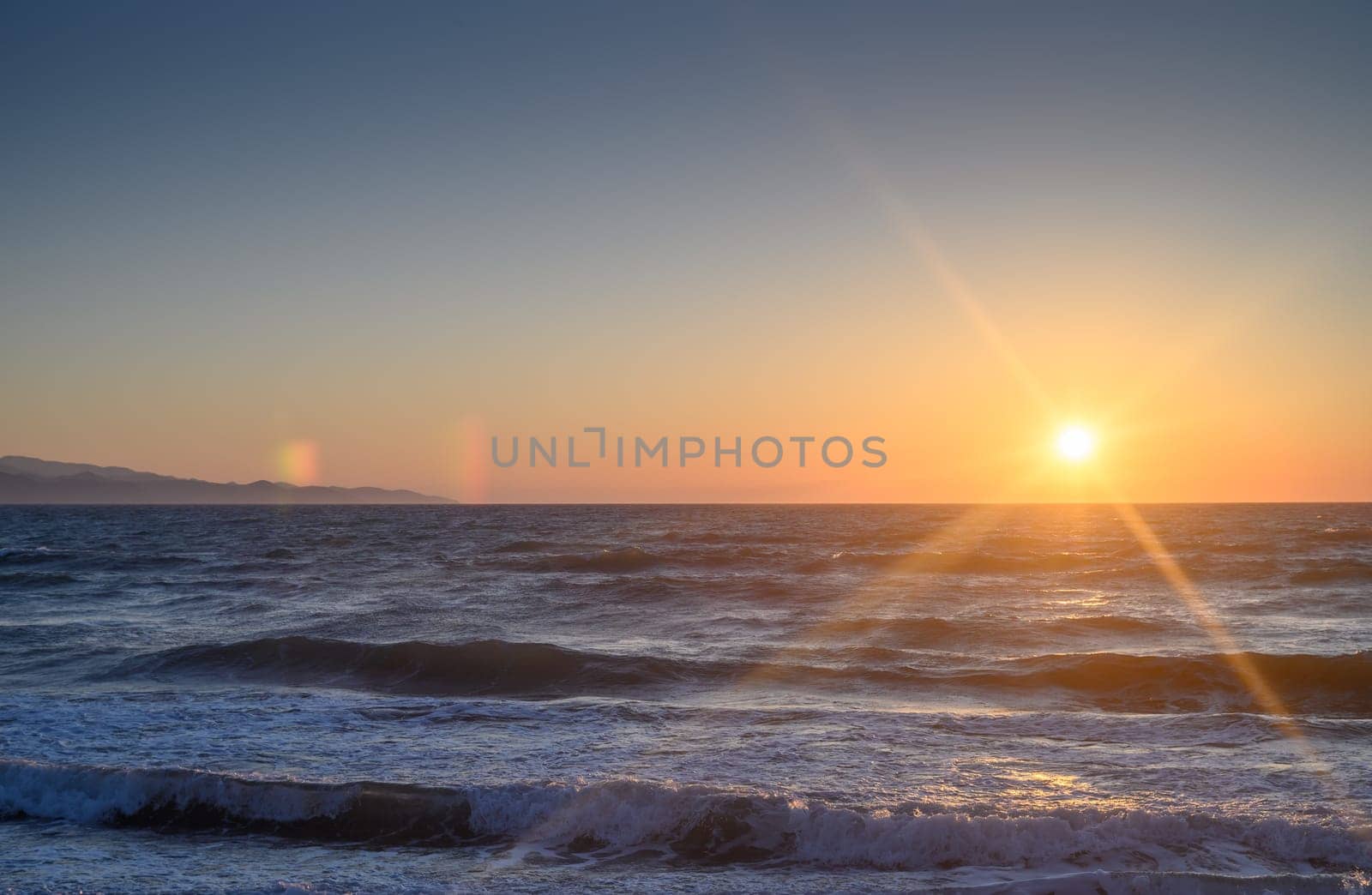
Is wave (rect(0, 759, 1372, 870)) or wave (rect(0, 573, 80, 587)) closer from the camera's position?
wave (rect(0, 759, 1372, 870))

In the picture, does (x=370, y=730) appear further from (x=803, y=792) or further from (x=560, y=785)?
(x=803, y=792)

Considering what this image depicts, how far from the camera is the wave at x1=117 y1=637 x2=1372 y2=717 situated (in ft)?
53.7

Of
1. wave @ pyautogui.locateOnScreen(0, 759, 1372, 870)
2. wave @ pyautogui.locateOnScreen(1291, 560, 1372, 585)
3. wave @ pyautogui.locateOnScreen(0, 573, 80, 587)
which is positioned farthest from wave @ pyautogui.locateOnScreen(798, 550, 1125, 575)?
wave @ pyautogui.locateOnScreen(0, 759, 1372, 870)

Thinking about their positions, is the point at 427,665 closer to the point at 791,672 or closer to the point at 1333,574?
the point at 791,672

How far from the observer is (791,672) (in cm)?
1809

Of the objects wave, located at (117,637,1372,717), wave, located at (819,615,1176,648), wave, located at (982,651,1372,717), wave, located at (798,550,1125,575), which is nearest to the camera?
wave, located at (982,651,1372,717)

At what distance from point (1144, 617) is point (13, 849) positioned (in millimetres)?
24367

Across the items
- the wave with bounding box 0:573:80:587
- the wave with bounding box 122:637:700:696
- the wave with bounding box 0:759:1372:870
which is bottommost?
the wave with bounding box 0:573:80:587

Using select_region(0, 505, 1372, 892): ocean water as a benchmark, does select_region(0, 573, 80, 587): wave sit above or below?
below

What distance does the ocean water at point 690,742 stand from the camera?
8.64 m

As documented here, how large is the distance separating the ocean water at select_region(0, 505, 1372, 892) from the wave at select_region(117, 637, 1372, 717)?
0.09 metres

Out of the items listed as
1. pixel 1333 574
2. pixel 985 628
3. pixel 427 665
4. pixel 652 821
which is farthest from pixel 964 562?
pixel 652 821

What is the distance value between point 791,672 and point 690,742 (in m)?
5.77

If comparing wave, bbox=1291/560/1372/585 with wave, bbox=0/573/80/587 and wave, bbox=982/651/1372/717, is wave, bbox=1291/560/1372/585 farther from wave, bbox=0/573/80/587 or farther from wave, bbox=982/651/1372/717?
wave, bbox=0/573/80/587
